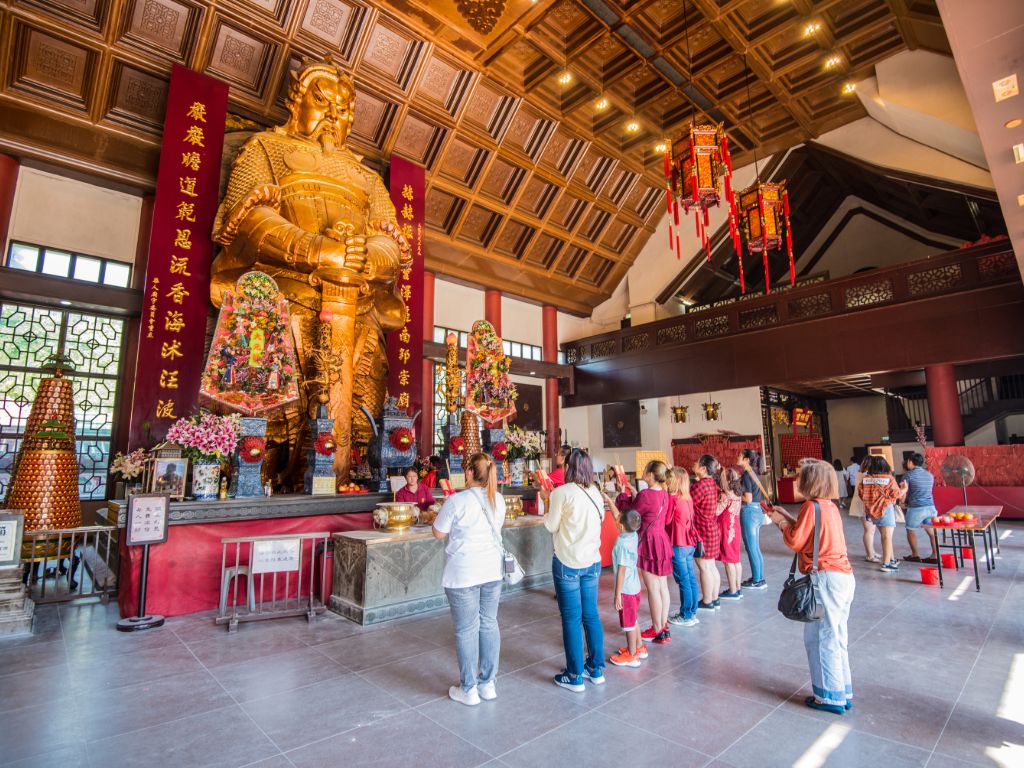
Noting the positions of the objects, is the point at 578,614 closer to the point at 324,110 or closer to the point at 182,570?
the point at 182,570

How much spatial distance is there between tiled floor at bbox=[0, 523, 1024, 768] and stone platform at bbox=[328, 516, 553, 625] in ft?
0.63

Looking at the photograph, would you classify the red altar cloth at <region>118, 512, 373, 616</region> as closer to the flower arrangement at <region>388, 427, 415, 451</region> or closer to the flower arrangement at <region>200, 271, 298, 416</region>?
the flower arrangement at <region>200, 271, 298, 416</region>

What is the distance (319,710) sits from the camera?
2303 mm

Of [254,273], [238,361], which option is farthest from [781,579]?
[254,273]

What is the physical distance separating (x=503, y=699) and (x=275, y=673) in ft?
4.14

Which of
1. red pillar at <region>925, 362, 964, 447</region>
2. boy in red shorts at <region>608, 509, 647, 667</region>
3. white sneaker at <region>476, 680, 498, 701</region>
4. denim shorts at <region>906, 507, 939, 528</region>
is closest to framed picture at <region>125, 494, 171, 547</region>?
white sneaker at <region>476, 680, 498, 701</region>

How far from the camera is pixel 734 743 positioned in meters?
2.00

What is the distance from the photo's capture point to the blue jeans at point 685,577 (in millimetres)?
3477

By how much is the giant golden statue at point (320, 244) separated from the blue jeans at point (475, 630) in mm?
3669

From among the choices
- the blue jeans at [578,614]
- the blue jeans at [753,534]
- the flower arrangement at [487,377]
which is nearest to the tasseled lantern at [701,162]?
the flower arrangement at [487,377]

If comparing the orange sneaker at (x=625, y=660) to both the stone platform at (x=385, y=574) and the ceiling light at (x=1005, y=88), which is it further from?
the ceiling light at (x=1005, y=88)

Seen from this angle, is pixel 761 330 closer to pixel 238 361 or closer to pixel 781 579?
pixel 781 579

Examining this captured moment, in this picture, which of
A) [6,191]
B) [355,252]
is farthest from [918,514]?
[6,191]

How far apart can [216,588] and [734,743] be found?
12.1ft
